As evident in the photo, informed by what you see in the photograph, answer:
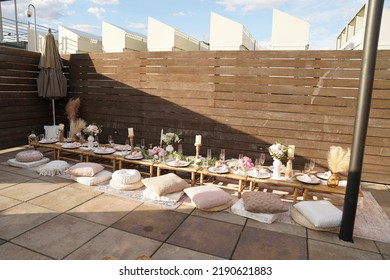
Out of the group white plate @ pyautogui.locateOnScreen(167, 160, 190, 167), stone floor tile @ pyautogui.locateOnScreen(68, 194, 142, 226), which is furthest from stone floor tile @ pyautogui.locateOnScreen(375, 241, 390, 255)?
stone floor tile @ pyautogui.locateOnScreen(68, 194, 142, 226)

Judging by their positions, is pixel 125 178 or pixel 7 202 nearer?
pixel 7 202

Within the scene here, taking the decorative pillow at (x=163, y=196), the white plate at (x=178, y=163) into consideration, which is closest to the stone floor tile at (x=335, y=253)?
the decorative pillow at (x=163, y=196)

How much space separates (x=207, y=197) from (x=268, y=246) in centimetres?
126

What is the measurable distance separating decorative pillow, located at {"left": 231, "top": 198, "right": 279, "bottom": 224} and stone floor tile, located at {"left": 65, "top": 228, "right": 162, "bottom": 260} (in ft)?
4.79

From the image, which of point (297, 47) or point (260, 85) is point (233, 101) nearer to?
point (260, 85)

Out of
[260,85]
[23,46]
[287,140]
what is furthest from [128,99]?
[23,46]

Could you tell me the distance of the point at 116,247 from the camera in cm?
329

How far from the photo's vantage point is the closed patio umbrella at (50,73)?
7.98 m

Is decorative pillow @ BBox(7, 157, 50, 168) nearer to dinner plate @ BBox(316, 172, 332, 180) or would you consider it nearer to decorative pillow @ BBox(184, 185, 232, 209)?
decorative pillow @ BBox(184, 185, 232, 209)

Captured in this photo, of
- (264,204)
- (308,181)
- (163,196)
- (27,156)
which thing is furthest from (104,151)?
(308,181)

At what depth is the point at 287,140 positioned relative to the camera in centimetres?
646

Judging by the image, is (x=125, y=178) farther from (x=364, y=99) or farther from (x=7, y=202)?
(x=364, y=99)

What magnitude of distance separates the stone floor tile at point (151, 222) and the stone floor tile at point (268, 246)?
0.99 m

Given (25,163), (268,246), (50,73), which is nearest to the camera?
(268,246)
